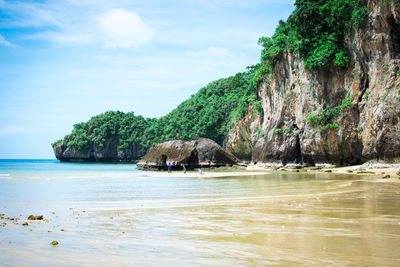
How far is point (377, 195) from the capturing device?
1047 centimetres

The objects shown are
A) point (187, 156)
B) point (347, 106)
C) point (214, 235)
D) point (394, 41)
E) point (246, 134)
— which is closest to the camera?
point (214, 235)

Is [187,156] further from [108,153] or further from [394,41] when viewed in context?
[108,153]

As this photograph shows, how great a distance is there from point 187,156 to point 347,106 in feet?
53.3

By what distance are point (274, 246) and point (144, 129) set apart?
90853mm

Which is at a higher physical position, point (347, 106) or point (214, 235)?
point (347, 106)

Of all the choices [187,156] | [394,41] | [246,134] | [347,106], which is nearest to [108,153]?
[246,134]

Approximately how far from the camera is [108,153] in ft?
304

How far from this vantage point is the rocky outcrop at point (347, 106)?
2261 cm

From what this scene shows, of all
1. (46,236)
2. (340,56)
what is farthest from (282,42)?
(46,236)

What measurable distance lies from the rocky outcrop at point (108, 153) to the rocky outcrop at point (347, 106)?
54291mm

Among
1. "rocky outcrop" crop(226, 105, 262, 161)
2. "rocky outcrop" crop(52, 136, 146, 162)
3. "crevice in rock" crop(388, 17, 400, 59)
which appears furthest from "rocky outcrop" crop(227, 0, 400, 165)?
"rocky outcrop" crop(52, 136, 146, 162)

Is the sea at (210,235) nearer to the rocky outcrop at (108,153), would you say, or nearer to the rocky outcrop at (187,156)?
the rocky outcrop at (187,156)

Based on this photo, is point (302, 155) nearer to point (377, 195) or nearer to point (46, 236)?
point (377, 195)

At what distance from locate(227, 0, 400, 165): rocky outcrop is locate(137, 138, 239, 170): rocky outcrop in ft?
18.0
